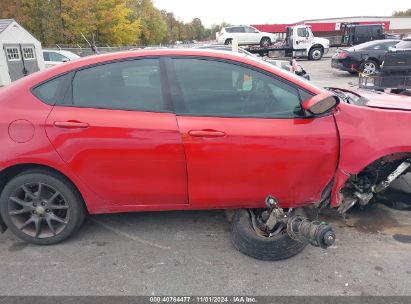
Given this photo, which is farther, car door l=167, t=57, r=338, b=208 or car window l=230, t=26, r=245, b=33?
car window l=230, t=26, r=245, b=33

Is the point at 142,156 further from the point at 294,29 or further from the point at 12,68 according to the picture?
the point at 294,29

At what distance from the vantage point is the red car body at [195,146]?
2.80 m

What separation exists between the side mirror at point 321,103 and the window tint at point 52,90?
1976mm

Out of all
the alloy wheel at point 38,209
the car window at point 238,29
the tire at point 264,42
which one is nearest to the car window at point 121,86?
the alloy wheel at point 38,209

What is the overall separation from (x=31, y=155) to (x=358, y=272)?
2.76 m

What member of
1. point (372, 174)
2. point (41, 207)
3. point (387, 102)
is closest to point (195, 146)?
point (41, 207)

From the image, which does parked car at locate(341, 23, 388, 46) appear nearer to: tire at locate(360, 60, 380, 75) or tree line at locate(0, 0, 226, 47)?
tire at locate(360, 60, 380, 75)

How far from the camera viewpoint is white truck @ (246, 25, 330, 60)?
2419cm

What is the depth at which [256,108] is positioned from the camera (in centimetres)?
290

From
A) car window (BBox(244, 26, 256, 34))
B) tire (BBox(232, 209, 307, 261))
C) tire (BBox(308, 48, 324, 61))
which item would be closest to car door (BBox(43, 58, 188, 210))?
tire (BBox(232, 209, 307, 261))

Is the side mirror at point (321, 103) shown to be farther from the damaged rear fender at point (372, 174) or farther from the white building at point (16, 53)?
the white building at point (16, 53)

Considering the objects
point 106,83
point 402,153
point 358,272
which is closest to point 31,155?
point 106,83

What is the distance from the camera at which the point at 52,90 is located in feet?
9.64

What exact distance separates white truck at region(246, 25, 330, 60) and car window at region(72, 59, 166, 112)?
848 inches
